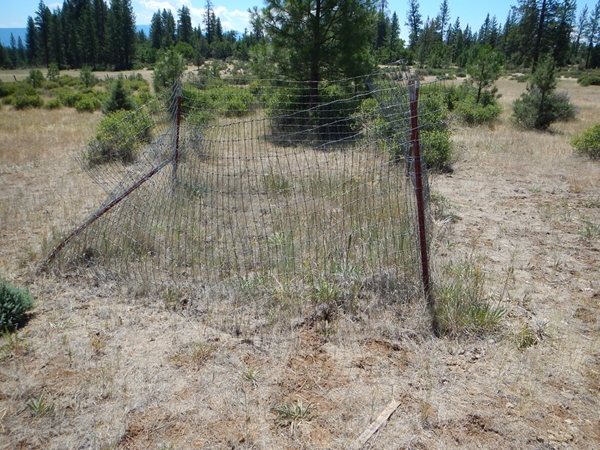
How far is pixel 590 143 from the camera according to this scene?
8.02 meters

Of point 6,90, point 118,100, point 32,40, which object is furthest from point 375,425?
point 32,40

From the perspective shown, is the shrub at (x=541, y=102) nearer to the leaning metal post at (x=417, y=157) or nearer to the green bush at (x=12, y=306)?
the leaning metal post at (x=417, y=157)

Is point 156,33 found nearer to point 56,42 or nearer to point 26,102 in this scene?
point 56,42

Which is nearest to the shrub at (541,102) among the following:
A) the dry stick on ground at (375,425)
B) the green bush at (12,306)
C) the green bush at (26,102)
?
the dry stick on ground at (375,425)

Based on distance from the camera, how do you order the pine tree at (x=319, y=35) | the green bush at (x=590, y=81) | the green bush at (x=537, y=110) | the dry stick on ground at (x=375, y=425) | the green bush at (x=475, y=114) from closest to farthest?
the dry stick on ground at (x=375, y=425)
the pine tree at (x=319, y=35)
the green bush at (x=537, y=110)
the green bush at (x=475, y=114)
the green bush at (x=590, y=81)

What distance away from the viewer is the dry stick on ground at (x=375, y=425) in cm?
216

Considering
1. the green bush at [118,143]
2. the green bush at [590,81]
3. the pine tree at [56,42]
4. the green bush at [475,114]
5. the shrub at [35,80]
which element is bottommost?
the green bush at [118,143]

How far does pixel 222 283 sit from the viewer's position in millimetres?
3566

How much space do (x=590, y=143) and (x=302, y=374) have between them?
823 centimetres

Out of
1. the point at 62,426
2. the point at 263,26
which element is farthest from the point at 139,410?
the point at 263,26

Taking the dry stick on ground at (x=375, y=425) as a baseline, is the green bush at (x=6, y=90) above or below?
above

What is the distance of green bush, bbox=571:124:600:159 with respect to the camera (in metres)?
7.95

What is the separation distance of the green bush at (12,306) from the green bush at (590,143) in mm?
9422

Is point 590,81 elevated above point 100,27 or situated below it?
below
